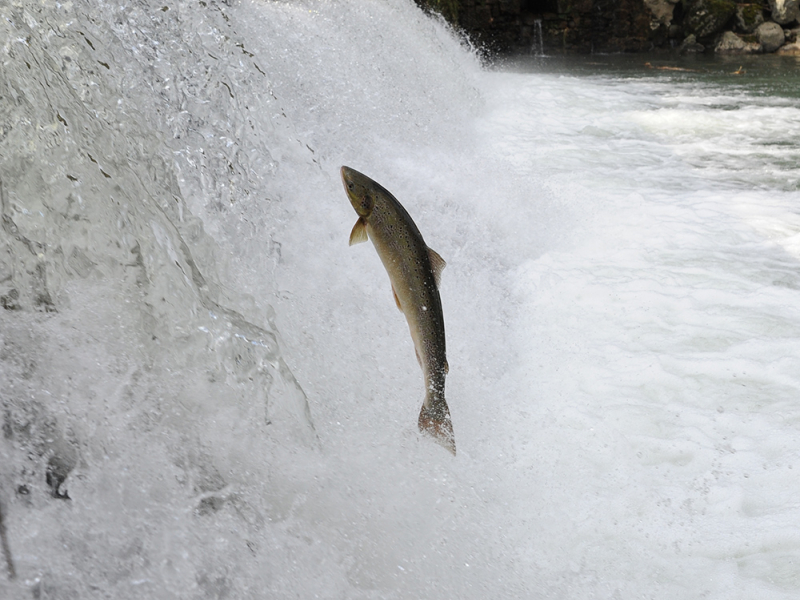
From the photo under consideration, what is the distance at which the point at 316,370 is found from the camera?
8.27 ft

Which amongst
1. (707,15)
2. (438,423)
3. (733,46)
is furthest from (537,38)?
(438,423)

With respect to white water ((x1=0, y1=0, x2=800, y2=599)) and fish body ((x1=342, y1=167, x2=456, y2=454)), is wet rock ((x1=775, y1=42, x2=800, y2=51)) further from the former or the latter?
fish body ((x1=342, y1=167, x2=456, y2=454))

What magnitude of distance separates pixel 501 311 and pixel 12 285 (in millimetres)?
2291

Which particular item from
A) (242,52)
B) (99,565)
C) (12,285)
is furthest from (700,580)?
(242,52)

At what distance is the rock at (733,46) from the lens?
616 inches

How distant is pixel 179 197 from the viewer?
8.73ft

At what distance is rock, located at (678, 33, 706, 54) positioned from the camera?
16312 mm

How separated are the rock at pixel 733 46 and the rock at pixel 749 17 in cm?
34

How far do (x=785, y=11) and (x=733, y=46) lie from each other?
1.45 meters

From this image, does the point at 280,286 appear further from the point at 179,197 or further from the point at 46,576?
the point at 46,576

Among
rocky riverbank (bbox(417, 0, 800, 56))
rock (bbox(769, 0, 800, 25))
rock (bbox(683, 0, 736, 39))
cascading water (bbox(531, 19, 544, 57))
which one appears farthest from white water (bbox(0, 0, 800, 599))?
rock (bbox(769, 0, 800, 25))

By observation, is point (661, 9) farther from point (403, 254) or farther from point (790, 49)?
point (403, 254)

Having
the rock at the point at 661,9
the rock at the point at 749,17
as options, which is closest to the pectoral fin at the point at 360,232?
the rock at the point at 661,9

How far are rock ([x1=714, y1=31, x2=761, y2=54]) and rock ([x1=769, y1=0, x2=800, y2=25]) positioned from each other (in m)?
1.05
